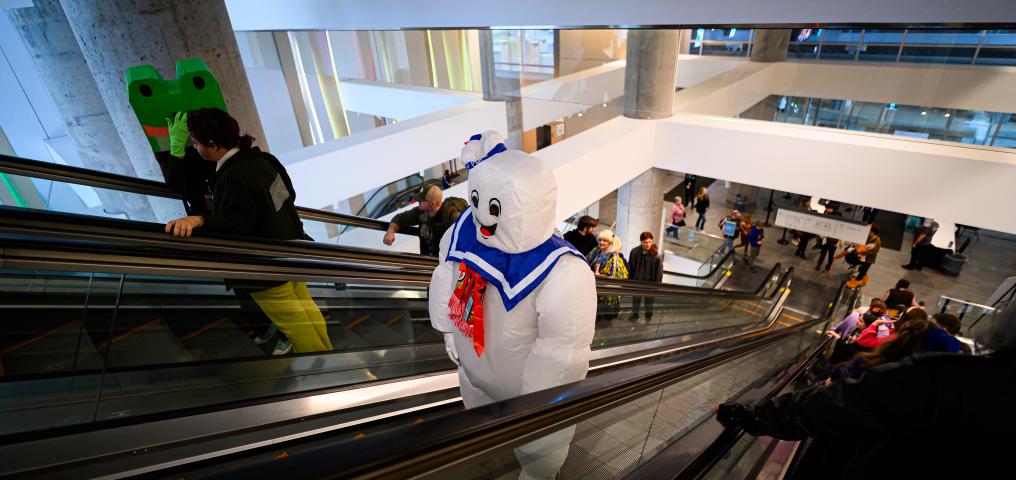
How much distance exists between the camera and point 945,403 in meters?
1.06

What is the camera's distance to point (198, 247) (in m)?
Answer: 1.67

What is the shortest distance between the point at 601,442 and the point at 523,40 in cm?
701

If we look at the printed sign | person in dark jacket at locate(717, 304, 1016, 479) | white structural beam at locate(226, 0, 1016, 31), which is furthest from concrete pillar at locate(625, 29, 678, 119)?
person in dark jacket at locate(717, 304, 1016, 479)

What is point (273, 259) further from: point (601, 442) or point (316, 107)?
point (316, 107)

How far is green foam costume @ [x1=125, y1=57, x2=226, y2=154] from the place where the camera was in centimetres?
254

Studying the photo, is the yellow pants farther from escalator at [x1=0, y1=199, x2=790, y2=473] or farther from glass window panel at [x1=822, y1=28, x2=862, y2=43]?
glass window panel at [x1=822, y1=28, x2=862, y2=43]

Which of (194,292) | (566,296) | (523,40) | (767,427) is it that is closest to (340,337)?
(194,292)

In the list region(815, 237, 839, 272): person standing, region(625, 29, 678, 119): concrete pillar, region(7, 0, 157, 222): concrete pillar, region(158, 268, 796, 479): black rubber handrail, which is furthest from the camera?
region(815, 237, 839, 272): person standing

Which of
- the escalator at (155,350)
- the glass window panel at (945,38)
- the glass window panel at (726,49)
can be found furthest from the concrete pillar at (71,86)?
the glass window panel at (945,38)

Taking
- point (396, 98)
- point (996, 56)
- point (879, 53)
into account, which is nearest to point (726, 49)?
point (879, 53)

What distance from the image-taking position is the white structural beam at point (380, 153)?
6.45 meters

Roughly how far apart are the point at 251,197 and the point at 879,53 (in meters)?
7.46

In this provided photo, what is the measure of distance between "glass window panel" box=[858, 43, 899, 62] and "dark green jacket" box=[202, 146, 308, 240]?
7.09m

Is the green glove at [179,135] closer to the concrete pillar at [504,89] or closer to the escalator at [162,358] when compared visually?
the escalator at [162,358]
